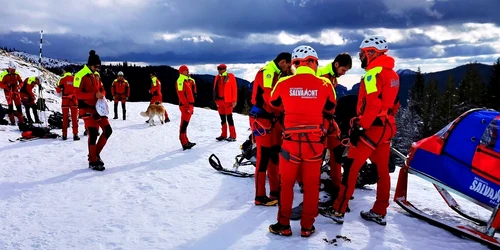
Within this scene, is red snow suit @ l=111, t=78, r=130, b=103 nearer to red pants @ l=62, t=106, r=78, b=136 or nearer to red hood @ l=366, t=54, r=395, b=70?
red pants @ l=62, t=106, r=78, b=136

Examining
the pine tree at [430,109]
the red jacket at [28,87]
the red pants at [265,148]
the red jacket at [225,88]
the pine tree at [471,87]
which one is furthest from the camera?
the pine tree at [430,109]

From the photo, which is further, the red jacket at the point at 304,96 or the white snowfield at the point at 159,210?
the white snowfield at the point at 159,210

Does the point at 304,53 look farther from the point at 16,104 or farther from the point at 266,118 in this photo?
the point at 16,104

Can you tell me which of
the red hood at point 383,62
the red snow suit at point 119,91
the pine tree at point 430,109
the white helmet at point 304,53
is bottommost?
the pine tree at point 430,109

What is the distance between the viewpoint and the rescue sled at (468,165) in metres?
4.96

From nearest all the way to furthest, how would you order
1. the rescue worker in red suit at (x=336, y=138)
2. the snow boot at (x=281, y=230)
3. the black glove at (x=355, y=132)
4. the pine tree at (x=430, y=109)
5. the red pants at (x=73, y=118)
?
the snow boot at (x=281, y=230)
the black glove at (x=355, y=132)
the rescue worker in red suit at (x=336, y=138)
the red pants at (x=73, y=118)
the pine tree at (x=430, y=109)

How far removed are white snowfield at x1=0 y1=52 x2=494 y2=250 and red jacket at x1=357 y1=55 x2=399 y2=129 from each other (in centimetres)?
164

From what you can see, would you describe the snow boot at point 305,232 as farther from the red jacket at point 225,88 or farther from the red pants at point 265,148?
the red jacket at point 225,88

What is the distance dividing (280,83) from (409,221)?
116 inches

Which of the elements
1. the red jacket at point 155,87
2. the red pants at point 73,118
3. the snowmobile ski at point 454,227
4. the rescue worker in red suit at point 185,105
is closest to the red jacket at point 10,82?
the red pants at point 73,118

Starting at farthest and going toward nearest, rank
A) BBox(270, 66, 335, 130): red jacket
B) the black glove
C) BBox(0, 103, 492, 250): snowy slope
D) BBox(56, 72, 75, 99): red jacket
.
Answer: BBox(56, 72, 75, 99): red jacket < the black glove < BBox(0, 103, 492, 250): snowy slope < BBox(270, 66, 335, 130): red jacket

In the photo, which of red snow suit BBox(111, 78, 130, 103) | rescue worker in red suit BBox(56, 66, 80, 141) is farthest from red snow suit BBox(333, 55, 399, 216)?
red snow suit BBox(111, 78, 130, 103)

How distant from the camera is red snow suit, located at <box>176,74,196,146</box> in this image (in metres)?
11.2

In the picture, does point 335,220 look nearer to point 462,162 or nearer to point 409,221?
point 409,221
